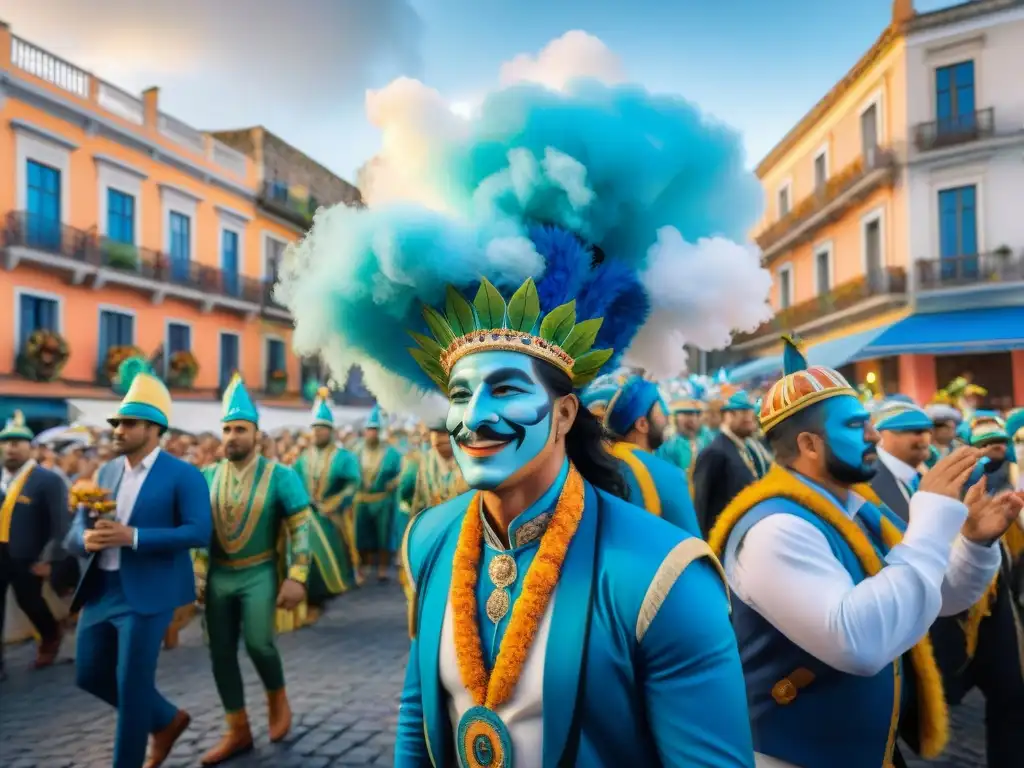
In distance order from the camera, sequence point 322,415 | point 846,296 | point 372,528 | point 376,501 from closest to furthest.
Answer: point 322,415
point 372,528
point 376,501
point 846,296

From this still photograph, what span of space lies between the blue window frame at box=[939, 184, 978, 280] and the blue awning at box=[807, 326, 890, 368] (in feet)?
7.17

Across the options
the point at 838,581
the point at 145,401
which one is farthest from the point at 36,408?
the point at 838,581

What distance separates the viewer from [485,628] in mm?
1967

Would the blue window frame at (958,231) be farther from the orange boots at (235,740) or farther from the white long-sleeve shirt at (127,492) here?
the white long-sleeve shirt at (127,492)

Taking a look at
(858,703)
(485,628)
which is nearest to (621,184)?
(485,628)

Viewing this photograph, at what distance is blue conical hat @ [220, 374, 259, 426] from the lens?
212 inches

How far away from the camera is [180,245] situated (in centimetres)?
2556

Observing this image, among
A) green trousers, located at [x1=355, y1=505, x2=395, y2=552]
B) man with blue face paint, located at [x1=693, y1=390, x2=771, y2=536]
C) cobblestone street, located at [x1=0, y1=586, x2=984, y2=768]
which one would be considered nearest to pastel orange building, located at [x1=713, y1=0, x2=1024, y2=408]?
green trousers, located at [x1=355, y1=505, x2=395, y2=552]

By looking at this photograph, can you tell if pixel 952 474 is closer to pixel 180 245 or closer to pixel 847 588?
pixel 847 588

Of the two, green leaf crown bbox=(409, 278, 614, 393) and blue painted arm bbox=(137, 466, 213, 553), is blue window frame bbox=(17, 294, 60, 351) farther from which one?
green leaf crown bbox=(409, 278, 614, 393)

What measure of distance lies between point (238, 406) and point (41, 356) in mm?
17069

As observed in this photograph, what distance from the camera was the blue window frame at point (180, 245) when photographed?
24984 mm

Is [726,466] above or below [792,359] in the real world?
below

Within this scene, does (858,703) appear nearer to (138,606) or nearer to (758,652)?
(758,652)
